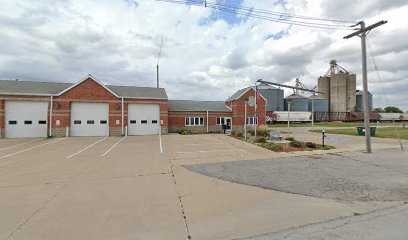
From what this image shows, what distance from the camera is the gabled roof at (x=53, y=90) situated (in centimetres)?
2291

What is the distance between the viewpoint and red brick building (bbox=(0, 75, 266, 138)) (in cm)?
2244

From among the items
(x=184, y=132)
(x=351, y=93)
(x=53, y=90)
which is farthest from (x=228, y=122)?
(x=351, y=93)

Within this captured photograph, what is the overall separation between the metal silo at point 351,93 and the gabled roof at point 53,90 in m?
69.0

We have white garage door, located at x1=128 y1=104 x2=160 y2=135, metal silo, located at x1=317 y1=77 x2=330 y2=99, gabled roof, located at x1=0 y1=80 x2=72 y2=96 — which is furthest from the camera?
metal silo, located at x1=317 y1=77 x2=330 y2=99

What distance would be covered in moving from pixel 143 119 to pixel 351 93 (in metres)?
74.5

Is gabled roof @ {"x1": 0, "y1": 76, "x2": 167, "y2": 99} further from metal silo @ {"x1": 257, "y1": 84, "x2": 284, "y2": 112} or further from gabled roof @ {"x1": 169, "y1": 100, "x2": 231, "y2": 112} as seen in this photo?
metal silo @ {"x1": 257, "y1": 84, "x2": 284, "y2": 112}

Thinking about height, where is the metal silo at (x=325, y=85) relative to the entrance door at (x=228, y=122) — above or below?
above

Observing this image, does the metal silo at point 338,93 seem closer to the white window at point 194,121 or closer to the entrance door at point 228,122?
the entrance door at point 228,122

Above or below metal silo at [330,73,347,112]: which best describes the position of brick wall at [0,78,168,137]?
below

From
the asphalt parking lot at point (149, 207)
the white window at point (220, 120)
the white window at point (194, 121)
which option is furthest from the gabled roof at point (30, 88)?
the white window at point (220, 120)

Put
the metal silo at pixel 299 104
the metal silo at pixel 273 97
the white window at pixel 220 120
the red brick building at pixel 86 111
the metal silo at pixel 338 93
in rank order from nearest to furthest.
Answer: the red brick building at pixel 86 111 → the white window at pixel 220 120 → the metal silo at pixel 273 97 → the metal silo at pixel 299 104 → the metal silo at pixel 338 93

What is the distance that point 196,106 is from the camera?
3334 centimetres

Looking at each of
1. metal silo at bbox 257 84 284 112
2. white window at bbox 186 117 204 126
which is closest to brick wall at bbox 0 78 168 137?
white window at bbox 186 117 204 126

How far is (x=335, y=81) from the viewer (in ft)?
242
